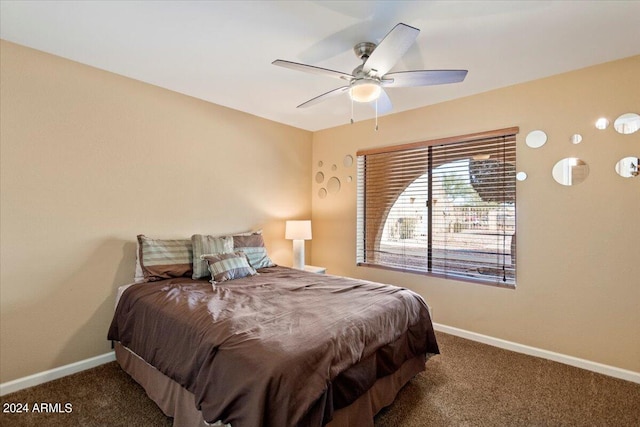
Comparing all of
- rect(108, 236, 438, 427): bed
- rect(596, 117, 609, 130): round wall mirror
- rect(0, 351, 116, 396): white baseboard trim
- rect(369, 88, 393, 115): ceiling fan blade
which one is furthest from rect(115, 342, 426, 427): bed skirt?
rect(596, 117, 609, 130): round wall mirror

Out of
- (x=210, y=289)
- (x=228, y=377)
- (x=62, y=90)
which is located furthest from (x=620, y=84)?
(x=62, y=90)

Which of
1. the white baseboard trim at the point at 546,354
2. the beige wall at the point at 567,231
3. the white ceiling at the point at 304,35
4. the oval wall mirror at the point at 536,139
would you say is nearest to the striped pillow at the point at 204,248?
the white ceiling at the point at 304,35

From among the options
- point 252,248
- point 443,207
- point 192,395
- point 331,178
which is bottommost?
point 192,395

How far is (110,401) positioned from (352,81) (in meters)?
2.73

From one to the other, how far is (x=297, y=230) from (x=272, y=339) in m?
2.42

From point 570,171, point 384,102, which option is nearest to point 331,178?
point 384,102

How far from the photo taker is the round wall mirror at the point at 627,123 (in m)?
2.37

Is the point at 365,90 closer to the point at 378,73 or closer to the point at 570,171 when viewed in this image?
the point at 378,73

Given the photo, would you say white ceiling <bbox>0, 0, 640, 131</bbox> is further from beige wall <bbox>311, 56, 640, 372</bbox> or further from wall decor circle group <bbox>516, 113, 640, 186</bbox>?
wall decor circle group <bbox>516, 113, 640, 186</bbox>

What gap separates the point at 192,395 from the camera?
167 cm

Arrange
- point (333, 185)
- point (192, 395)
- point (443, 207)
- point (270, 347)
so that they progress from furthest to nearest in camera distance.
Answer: point (333, 185), point (443, 207), point (192, 395), point (270, 347)

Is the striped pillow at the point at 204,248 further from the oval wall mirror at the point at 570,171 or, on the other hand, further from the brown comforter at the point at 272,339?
the oval wall mirror at the point at 570,171

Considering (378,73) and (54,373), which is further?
(54,373)

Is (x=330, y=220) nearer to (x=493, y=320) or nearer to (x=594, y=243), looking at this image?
(x=493, y=320)
